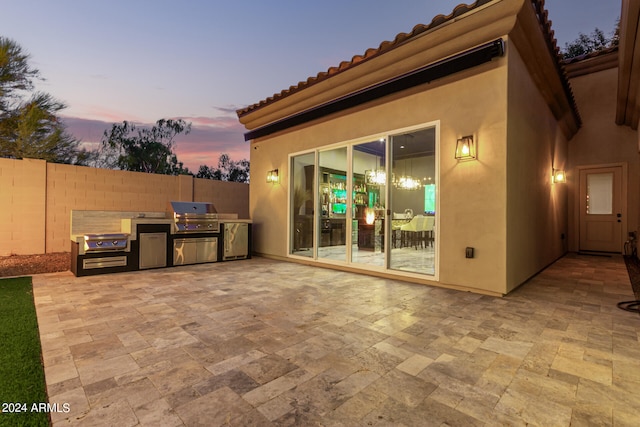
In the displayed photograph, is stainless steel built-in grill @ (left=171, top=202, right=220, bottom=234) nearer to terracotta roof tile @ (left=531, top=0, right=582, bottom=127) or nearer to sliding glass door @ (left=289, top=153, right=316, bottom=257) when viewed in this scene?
sliding glass door @ (left=289, top=153, right=316, bottom=257)

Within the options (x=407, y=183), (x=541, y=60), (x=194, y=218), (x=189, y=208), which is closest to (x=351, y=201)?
(x=407, y=183)

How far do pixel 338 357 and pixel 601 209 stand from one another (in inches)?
378

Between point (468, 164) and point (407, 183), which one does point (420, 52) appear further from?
point (407, 183)

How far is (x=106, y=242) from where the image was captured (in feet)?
16.3

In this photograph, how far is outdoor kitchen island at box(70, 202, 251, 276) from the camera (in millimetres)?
4910

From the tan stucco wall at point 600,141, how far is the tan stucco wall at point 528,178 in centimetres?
234

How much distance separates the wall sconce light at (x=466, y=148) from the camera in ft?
12.7

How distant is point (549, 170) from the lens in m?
5.88

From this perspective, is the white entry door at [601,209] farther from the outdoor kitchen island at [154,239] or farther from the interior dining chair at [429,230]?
the outdoor kitchen island at [154,239]

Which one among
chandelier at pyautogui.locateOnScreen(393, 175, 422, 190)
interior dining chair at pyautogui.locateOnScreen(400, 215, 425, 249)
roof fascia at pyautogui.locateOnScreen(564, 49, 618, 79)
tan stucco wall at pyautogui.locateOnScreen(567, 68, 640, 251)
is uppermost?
roof fascia at pyautogui.locateOnScreen(564, 49, 618, 79)

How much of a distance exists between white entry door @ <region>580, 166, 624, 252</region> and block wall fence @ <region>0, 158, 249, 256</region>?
1188 cm

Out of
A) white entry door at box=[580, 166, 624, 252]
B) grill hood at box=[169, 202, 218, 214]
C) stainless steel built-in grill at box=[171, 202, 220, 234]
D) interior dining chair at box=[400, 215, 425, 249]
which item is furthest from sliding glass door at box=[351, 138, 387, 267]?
white entry door at box=[580, 166, 624, 252]

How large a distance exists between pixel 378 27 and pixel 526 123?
12013 millimetres

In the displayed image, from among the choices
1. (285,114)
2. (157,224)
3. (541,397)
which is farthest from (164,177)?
(541,397)
